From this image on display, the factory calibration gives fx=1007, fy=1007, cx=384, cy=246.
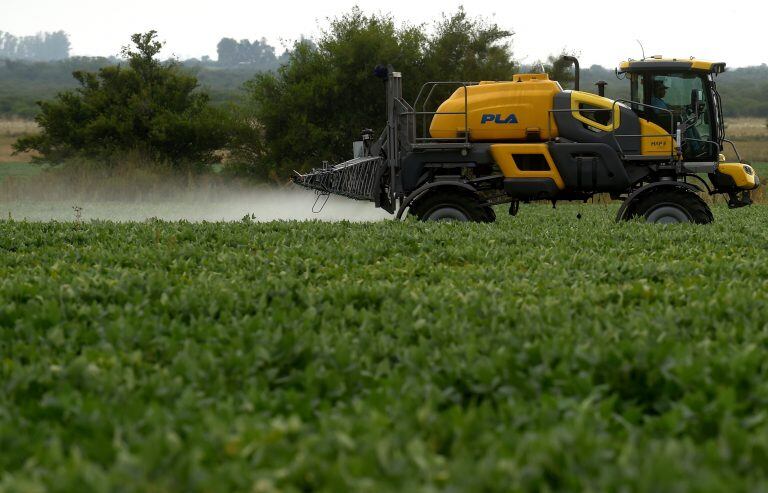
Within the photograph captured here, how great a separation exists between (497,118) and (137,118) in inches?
1055

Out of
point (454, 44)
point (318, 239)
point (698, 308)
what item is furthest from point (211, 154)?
point (698, 308)

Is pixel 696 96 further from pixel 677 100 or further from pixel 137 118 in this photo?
pixel 137 118

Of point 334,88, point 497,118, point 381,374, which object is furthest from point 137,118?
point 381,374

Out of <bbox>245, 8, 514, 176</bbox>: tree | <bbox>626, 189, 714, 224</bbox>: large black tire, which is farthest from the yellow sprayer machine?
<bbox>245, 8, 514, 176</bbox>: tree

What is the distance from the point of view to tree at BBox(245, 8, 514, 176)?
4062 centimetres

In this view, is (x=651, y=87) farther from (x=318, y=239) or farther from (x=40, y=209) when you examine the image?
(x=40, y=209)

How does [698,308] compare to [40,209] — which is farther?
[40,209]

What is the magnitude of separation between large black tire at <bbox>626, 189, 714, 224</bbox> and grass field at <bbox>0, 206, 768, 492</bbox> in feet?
19.7

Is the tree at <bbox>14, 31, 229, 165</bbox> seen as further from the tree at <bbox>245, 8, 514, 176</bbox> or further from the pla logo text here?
the pla logo text

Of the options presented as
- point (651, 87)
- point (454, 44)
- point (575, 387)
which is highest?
point (454, 44)

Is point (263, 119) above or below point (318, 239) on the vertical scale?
above

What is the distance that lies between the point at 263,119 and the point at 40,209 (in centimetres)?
1191

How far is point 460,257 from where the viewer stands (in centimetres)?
1108

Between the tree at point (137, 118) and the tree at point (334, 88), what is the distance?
2308mm
